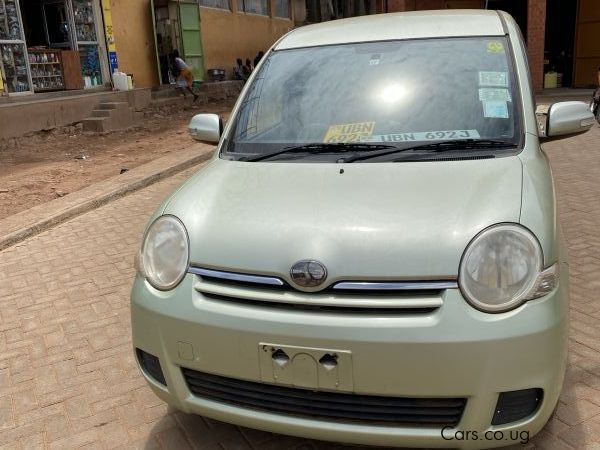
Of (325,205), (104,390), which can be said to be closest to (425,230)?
(325,205)

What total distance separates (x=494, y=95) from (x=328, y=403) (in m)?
1.76

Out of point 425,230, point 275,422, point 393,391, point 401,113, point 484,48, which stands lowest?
point 275,422

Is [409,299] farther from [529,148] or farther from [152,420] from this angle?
[152,420]

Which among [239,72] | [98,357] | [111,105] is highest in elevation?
[239,72]

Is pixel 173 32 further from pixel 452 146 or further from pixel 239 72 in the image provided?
pixel 452 146

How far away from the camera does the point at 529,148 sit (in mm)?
2627

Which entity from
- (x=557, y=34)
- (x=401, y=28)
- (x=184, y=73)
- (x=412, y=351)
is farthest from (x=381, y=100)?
(x=557, y=34)

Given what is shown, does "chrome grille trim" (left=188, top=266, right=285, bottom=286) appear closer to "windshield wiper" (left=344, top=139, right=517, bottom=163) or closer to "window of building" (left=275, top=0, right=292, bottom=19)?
"windshield wiper" (left=344, top=139, right=517, bottom=163)

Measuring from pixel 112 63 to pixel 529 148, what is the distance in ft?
47.2

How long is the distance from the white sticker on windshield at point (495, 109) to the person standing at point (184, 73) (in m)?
14.3

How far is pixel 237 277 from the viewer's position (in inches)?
83.7

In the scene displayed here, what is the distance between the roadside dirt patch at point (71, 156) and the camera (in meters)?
8.49

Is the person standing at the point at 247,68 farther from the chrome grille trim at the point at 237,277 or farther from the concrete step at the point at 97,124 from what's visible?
the chrome grille trim at the point at 237,277

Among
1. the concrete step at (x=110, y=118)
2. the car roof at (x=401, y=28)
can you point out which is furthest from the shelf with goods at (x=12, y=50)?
the car roof at (x=401, y=28)
